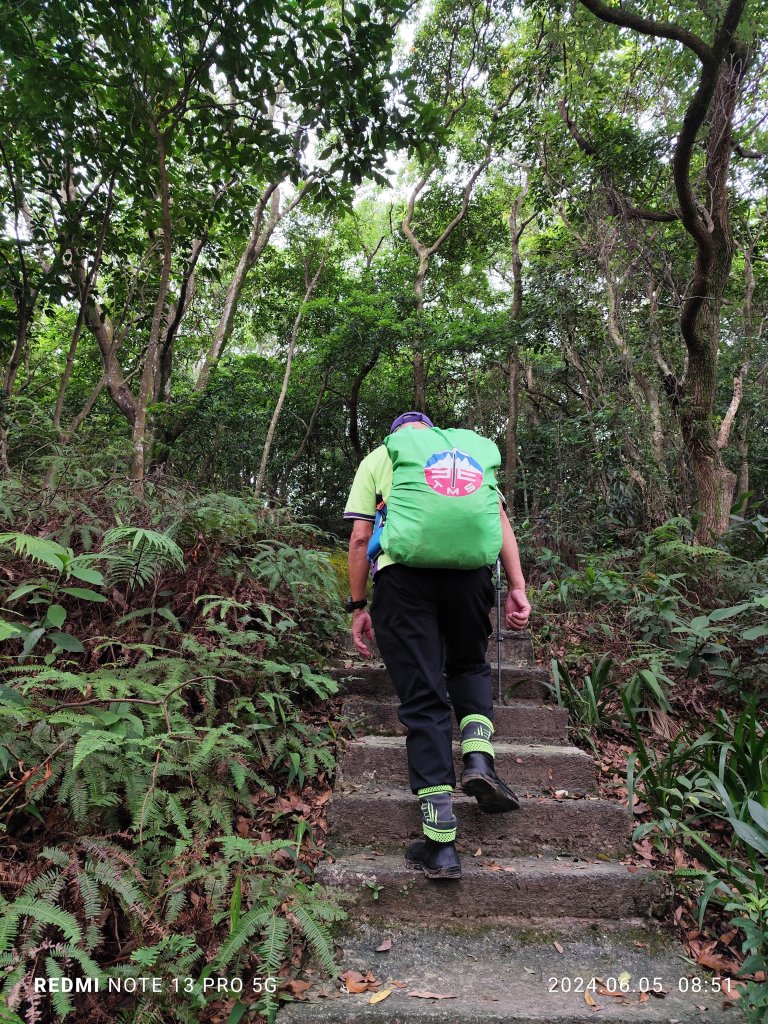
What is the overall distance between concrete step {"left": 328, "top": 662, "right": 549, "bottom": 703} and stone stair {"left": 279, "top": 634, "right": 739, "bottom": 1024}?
1.64 ft

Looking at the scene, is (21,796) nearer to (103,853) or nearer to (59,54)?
(103,853)

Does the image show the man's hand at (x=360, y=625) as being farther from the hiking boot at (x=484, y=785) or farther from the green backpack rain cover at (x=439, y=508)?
Result: the hiking boot at (x=484, y=785)

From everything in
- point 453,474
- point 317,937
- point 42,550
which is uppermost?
point 453,474

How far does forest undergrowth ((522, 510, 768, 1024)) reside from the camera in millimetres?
2213

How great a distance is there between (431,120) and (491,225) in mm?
9607

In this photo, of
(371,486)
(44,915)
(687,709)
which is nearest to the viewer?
(44,915)

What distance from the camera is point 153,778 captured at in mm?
2137

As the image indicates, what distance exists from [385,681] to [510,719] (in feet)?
2.69

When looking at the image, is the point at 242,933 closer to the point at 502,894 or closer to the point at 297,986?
the point at 297,986

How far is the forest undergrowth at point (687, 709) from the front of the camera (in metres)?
2.21

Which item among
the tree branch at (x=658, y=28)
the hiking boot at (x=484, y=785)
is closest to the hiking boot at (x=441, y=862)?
the hiking boot at (x=484, y=785)

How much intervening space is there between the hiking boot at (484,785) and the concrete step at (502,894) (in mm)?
254

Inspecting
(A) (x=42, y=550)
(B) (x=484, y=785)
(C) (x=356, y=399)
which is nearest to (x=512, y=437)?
(C) (x=356, y=399)

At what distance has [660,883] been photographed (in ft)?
7.72
